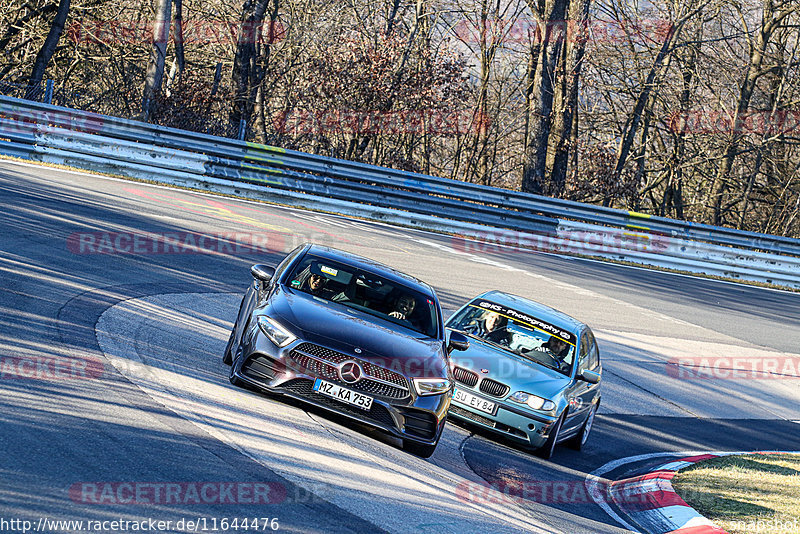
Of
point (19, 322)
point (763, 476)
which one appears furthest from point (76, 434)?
point (763, 476)

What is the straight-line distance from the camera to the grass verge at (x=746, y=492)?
8805mm

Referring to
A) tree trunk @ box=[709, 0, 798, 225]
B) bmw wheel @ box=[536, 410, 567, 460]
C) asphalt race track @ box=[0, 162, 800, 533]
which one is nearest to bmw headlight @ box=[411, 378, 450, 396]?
asphalt race track @ box=[0, 162, 800, 533]

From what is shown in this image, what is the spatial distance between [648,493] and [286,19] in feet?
89.3

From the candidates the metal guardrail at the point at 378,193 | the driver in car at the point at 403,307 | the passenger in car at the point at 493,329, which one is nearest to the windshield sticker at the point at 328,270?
the driver in car at the point at 403,307

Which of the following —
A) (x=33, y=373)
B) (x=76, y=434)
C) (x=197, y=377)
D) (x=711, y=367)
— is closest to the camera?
(x=76, y=434)

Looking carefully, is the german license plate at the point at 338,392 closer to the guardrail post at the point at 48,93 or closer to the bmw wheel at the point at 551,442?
the bmw wheel at the point at 551,442

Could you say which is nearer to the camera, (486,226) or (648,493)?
(648,493)

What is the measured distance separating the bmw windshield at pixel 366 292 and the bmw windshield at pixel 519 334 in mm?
1926

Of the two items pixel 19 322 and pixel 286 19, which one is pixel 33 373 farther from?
pixel 286 19

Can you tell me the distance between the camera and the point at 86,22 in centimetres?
2998

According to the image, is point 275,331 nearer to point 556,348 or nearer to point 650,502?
point 650,502

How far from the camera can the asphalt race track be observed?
620cm

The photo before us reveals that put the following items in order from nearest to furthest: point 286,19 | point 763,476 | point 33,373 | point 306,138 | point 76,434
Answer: point 76,434 → point 33,373 → point 763,476 → point 306,138 → point 286,19

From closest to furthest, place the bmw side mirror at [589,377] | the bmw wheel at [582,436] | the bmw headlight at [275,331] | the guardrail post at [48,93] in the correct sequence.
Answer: the bmw headlight at [275,331], the bmw side mirror at [589,377], the bmw wheel at [582,436], the guardrail post at [48,93]
